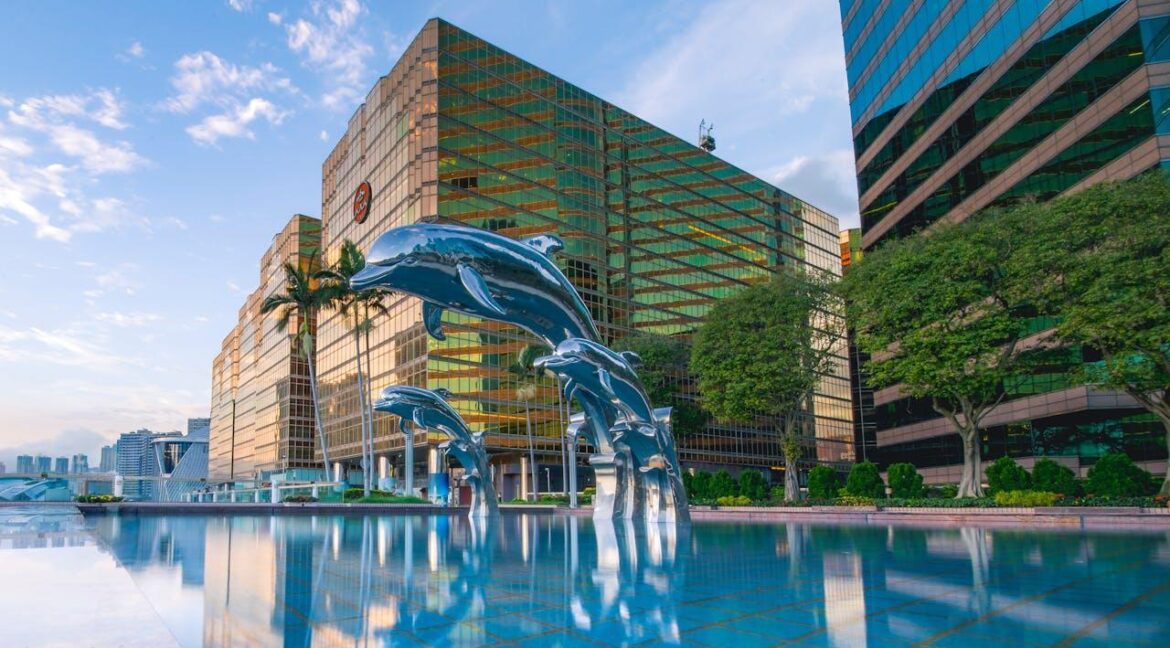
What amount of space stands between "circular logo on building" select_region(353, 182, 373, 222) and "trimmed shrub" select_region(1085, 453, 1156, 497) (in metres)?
64.1

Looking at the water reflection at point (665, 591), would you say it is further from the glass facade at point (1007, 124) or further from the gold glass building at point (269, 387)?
the gold glass building at point (269, 387)

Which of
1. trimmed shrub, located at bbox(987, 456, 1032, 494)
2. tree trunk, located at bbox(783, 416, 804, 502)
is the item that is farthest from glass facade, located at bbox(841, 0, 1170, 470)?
tree trunk, located at bbox(783, 416, 804, 502)

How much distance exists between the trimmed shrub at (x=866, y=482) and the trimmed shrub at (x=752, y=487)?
5.33m

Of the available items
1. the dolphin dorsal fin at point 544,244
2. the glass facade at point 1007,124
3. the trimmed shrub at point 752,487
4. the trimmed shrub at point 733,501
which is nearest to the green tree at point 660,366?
the trimmed shrub at point 752,487

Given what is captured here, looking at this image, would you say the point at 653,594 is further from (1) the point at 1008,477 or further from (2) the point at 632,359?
(1) the point at 1008,477

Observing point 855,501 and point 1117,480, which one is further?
point 855,501

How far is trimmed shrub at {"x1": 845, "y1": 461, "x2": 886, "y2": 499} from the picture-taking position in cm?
3312

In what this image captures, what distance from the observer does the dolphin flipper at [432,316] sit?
14.7 meters

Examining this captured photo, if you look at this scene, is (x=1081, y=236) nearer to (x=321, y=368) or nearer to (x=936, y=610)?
(x=936, y=610)

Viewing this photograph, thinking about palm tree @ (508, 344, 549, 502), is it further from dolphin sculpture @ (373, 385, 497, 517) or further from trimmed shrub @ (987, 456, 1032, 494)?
trimmed shrub @ (987, 456, 1032, 494)

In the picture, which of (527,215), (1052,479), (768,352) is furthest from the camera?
(527,215)

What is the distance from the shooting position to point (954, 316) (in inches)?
1176

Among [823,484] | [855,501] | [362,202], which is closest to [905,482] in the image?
[855,501]

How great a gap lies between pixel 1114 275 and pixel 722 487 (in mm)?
20186
